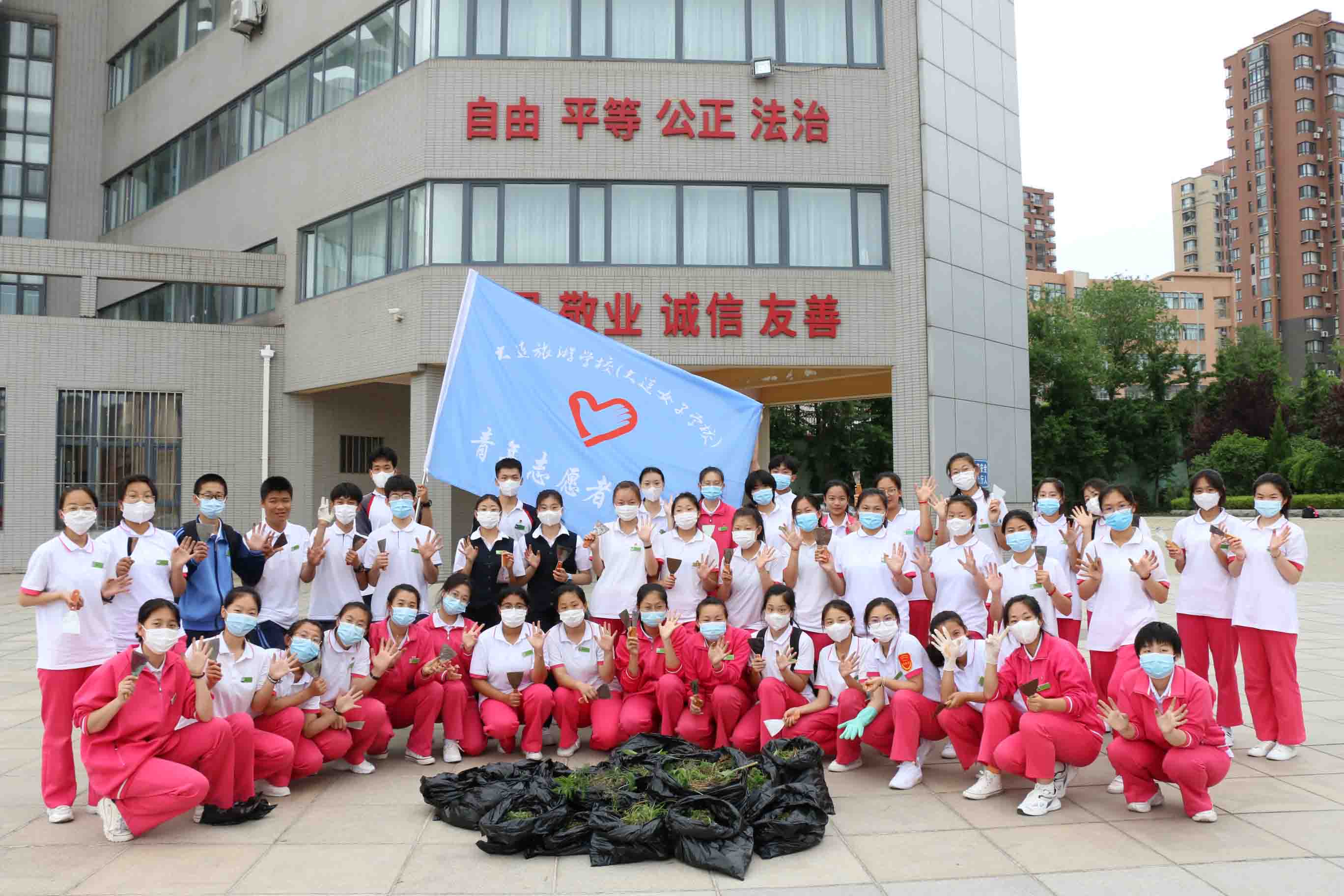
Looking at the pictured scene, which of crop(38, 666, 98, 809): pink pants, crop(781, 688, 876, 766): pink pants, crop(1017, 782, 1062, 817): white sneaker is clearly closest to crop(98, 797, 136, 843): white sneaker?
crop(38, 666, 98, 809): pink pants

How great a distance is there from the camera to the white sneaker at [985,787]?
5.43 m

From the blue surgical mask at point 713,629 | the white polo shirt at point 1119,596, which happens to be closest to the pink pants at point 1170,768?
the white polo shirt at point 1119,596

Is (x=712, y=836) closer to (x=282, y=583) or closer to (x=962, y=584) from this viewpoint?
(x=962, y=584)

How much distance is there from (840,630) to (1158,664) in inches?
Result: 67.2

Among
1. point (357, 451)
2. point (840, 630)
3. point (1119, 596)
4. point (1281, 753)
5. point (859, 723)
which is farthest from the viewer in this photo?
point (357, 451)

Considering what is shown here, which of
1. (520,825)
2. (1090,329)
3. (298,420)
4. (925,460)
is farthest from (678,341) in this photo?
(1090,329)

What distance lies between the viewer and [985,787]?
214 inches

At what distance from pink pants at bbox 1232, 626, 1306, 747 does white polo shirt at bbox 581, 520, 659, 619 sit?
3907mm

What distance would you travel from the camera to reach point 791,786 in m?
4.96

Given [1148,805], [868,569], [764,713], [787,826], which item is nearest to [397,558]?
[764,713]

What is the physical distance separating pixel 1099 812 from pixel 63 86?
2586cm

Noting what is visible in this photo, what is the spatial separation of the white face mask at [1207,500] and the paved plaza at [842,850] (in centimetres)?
160

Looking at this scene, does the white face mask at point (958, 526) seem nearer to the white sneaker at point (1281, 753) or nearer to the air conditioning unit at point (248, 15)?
the white sneaker at point (1281, 753)

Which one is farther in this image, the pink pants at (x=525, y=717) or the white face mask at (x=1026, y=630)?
the pink pants at (x=525, y=717)
